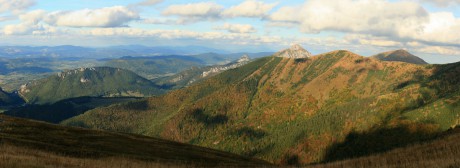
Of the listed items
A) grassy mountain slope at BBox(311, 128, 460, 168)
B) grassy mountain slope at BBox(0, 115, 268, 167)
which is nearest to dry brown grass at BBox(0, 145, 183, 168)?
grassy mountain slope at BBox(0, 115, 268, 167)

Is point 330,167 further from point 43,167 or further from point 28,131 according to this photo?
point 28,131

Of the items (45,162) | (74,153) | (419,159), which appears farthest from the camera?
(74,153)

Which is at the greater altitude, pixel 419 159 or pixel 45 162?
pixel 419 159

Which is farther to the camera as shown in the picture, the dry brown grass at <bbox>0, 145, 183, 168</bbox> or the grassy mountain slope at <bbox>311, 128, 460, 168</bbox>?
the dry brown grass at <bbox>0, 145, 183, 168</bbox>

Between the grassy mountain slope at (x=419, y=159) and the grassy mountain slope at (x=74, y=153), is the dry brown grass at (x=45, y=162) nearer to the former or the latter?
the grassy mountain slope at (x=74, y=153)

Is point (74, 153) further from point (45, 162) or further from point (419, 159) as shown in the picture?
point (419, 159)

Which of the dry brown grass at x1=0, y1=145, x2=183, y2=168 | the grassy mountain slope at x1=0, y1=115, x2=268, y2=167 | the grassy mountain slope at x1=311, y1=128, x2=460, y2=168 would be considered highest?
the grassy mountain slope at x1=311, y1=128, x2=460, y2=168

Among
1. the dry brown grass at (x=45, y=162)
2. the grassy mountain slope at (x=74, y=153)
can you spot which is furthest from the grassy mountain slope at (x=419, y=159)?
the grassy mountain slope at (x=74, y=153)

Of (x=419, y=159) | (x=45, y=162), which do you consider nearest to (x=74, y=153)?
(x=45, y=162)

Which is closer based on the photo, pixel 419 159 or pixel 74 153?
pixel 419 159

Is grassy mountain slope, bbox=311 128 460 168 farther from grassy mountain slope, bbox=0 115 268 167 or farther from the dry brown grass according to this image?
grassy mountain slope, bbox=0 115 268 167

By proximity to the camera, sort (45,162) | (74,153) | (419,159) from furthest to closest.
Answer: (74,153)
(45,162)
(419,159)

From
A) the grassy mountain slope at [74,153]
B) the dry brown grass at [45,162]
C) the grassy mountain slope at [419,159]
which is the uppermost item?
the grassy mountain slope at [419,159]

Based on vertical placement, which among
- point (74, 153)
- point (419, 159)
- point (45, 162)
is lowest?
point (74, 153)
